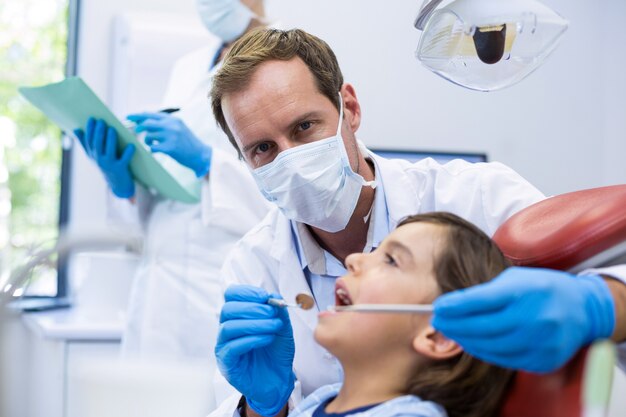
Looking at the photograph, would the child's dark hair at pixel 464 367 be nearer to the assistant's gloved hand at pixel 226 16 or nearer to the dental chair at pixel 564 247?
the dental chair at pixel 564 247

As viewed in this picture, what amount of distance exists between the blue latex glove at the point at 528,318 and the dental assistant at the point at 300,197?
0.54m

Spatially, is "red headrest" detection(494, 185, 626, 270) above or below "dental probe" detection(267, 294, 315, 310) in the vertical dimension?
above

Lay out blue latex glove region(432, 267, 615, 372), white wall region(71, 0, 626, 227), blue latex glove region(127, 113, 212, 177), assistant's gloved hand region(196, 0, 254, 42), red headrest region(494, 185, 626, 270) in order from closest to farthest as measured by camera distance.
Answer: blue latex glove region(432, 267, 615, 372) < red headrest region(494, 185, 626, 270) < blue latex glove region(127, 113, 212, 177) < assistant's gloved hand region(196, 0, 254, 42) < white wall region(71, 0, 626, 227)

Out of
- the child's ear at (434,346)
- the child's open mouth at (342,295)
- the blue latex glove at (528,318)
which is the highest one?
the blue latex glove at (528,318)

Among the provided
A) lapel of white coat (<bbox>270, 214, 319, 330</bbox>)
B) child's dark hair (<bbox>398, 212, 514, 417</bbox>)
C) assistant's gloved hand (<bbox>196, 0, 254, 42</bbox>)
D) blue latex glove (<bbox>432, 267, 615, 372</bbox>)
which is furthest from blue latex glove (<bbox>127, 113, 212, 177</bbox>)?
blue latex glove (<bbox>432, 267, 615, 372</bbox>)

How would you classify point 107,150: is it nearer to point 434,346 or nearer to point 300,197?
point 300,197

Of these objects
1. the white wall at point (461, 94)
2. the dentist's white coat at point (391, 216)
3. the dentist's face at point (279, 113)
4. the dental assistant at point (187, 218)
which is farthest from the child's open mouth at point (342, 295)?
the white wall at point (461, 94)

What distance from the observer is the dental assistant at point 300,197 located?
1.49 meters

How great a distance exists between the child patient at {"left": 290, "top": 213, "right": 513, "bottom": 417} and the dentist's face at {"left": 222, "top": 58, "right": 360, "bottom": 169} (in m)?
0.42

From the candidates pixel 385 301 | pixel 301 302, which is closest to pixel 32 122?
pixel 301 302

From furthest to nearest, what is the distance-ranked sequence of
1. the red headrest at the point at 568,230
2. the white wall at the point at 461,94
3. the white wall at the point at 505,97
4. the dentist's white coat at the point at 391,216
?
the white wall at the point at 505,97, the white wall at the point at 461,94, the dentist's white coat at the point at 391,216, the red headrest at the point at 568,230

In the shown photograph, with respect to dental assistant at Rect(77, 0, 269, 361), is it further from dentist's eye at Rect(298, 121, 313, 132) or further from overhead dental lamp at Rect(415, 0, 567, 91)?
overhead dental lamp at Rect(415, 0, 567, 91)

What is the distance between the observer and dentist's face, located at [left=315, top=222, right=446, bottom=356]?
1250 millimetres

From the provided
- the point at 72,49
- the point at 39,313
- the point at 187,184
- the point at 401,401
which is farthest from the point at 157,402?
the point at 72,49
